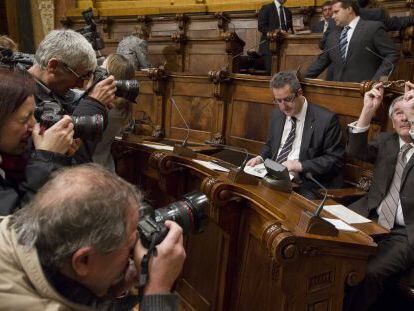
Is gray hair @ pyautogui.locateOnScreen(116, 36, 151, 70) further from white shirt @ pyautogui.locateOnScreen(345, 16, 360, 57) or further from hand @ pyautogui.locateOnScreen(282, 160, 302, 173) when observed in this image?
hand @ pyautogui.locateOnScreen(282, 160, 302, 173)

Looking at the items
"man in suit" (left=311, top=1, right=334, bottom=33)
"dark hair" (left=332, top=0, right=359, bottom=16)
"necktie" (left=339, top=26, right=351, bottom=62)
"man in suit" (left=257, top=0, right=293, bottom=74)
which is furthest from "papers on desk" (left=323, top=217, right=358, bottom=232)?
"man in suit" (left=257, top=0, right=293, bottom=74)

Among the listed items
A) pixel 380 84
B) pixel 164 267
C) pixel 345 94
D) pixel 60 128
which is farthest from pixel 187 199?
pixel 345 94

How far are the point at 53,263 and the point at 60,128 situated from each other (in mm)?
497

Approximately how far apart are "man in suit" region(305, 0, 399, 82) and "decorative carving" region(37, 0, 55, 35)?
3.82 meters

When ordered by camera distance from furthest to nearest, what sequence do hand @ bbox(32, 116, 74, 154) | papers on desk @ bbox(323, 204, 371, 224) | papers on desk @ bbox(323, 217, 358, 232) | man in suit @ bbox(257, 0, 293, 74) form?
man in suit @ bbox(257, 0, 293, 74) < papers on desk @ bbox(323, 204, 371, 224) < papers on desk @ bbox(323, 217, 358, 232) < hand @ bbox(32, 116, 74, 154)

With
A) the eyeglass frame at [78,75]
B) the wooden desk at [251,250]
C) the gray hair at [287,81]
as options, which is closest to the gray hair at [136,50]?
the wooden desk at [251,250]

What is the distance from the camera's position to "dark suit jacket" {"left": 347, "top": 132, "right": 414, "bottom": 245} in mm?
1407

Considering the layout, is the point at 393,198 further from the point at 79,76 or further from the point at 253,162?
the point at 79,76

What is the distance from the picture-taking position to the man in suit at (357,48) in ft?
7.16

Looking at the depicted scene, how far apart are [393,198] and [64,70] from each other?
112 cm

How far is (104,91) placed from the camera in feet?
4.46

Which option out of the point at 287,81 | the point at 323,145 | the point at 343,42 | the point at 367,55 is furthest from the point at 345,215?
the point at 343,42

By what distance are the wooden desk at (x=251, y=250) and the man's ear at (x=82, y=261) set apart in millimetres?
468

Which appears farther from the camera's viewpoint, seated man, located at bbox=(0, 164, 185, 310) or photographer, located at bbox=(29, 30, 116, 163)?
photographer, located at bbox=(29, 30, 116, 163)
